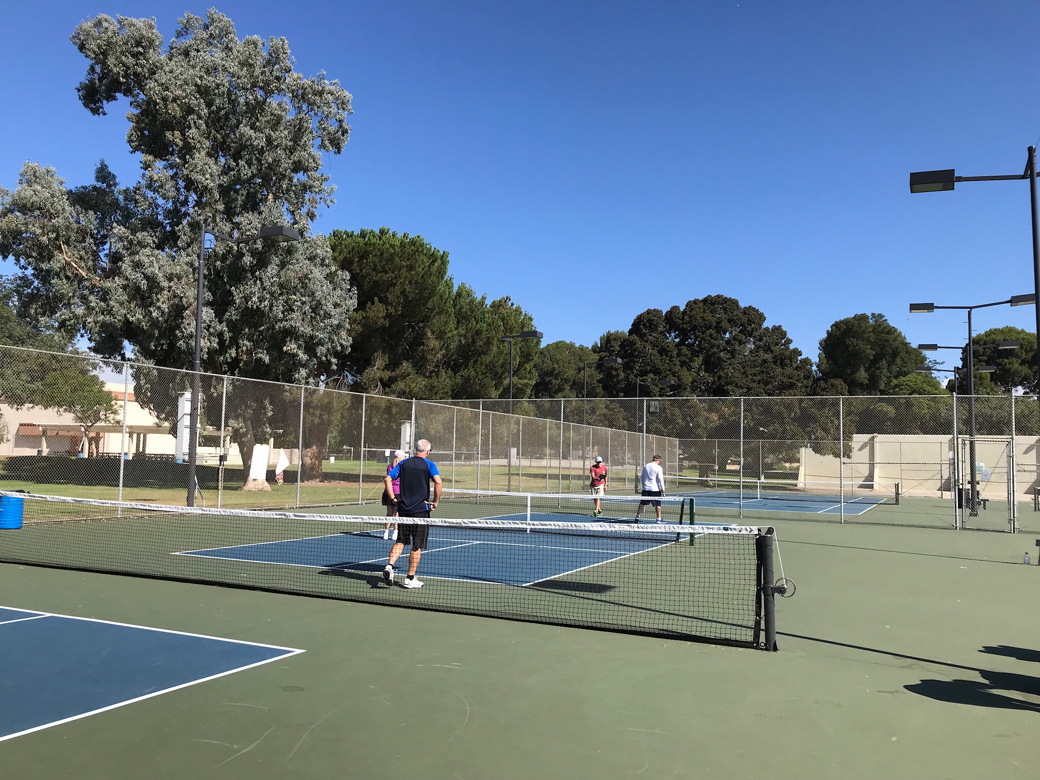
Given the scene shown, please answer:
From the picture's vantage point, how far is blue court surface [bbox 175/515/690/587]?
35.4ft

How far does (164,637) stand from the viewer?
21.7 feet

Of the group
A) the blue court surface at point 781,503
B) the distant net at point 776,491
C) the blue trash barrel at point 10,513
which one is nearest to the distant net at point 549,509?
the blue court surface at point 781,503

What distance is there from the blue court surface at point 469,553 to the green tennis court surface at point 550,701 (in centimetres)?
251

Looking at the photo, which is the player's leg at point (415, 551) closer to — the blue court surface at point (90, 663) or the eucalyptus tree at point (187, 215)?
the blue court surface at point (90, 663)

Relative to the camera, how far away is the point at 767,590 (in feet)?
21.9

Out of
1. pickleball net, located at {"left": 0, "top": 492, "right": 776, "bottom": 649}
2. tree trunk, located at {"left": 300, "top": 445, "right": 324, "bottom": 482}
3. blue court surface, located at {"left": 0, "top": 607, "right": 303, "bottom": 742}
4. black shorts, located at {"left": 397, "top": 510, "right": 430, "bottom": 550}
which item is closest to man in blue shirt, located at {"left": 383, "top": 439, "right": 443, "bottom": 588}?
black shorts, located at {"left": 397, "top": 510, "right": 430, "bottom": 550}

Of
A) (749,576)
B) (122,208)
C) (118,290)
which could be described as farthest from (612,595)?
(122,208)

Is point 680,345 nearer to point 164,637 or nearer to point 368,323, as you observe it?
point 368,323

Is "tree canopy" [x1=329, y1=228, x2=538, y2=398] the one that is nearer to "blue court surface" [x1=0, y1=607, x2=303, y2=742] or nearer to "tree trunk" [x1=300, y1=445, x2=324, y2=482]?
"tree trunk" [x1=300, y1=445, x2=324, y2=482]

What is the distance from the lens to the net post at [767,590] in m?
6.62

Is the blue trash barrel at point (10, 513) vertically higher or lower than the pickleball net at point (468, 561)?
higher

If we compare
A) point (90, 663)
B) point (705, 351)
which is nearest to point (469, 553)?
point (90, 663)

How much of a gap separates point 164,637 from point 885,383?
71611 millimetres

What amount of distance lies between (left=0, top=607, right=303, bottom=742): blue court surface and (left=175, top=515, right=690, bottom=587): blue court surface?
155 inches
